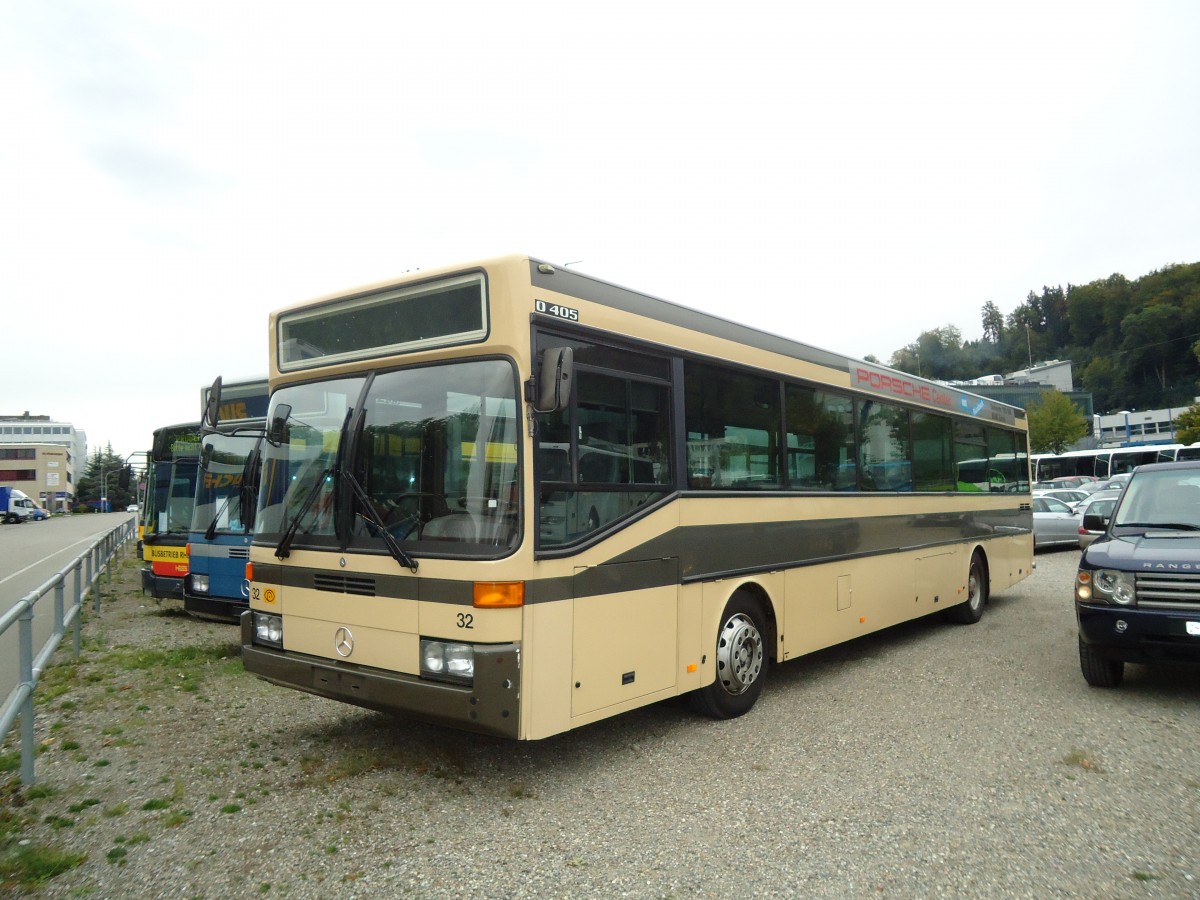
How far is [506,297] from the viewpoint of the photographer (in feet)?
16.6

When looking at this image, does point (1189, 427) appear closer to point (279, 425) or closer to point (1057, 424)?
point (1057, 424)

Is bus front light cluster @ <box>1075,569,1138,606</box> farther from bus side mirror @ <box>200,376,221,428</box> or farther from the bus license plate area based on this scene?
bus side mirror @ <box>200,376,221,428</box>

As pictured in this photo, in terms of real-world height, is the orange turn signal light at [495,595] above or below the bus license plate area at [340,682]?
above

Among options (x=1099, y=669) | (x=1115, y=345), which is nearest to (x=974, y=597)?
(x=1099, y=669)

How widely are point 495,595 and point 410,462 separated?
1.00 meters

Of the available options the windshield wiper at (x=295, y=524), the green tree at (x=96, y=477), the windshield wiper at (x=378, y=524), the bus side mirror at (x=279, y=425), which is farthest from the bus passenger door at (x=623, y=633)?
the green tree at (x=96, y=477)

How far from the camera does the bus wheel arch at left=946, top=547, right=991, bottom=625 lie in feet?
38.2

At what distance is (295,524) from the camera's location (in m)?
5.79

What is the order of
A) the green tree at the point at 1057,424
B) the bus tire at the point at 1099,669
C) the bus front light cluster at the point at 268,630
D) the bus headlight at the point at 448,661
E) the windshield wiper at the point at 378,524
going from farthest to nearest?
the green tree at the point at 1057,424
the bus tire at the point at 1099,669
the bus front light cluster at the point at 268,630
the windshield wiper at the point at 378,524
the bus headlight at the point at 448,661

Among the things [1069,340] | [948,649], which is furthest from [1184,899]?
[1069,340]

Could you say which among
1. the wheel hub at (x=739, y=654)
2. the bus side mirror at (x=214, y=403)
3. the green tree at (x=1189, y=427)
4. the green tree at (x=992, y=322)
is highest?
the green tree at (x=992, y=322)

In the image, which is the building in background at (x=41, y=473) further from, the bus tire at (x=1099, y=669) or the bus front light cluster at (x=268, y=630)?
the bus tire at (x=1099, y=669)

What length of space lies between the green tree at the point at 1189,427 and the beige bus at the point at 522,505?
2029 inches

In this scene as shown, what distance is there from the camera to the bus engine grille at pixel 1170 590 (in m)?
6.63
